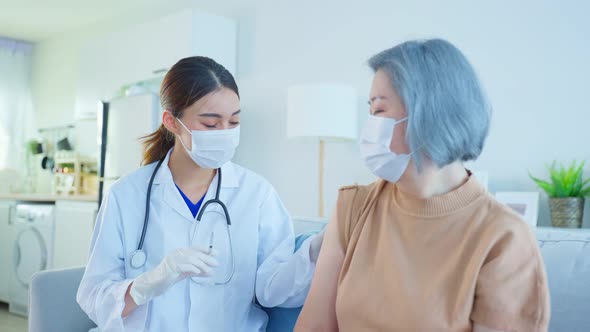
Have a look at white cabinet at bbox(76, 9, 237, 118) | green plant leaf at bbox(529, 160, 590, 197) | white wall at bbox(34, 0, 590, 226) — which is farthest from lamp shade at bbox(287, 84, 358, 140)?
white cabinet at bbox(76, 9, 237, 118)

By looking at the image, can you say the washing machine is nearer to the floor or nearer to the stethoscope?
the floor

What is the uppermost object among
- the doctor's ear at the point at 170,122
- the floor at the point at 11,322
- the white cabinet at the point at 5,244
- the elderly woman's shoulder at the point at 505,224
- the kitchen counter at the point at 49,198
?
the doctor's ear at the point at 170,122

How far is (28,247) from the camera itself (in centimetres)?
429

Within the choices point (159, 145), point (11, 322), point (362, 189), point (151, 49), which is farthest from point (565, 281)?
point (11, 322)

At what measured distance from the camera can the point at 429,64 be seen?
1.06 meters

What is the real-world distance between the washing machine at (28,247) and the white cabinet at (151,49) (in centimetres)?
99

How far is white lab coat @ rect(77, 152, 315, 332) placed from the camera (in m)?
1.39

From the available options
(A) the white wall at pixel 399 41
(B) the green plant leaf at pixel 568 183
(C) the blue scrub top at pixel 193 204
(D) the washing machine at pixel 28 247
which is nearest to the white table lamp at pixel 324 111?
(A) the white wall at pixel 399 41

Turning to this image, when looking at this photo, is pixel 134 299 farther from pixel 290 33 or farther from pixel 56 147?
pixel 56 147

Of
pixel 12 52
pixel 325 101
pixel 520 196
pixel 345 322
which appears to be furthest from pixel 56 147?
pixel 345 322

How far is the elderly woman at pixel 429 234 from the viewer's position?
0.97 metres

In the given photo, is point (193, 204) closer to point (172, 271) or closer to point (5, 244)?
point (172, 271)

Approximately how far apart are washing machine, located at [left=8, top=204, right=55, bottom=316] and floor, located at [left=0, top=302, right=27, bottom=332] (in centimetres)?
7

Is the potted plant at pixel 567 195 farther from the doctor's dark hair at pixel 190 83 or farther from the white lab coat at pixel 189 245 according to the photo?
the doctor's dark hair at pixel 190 83
